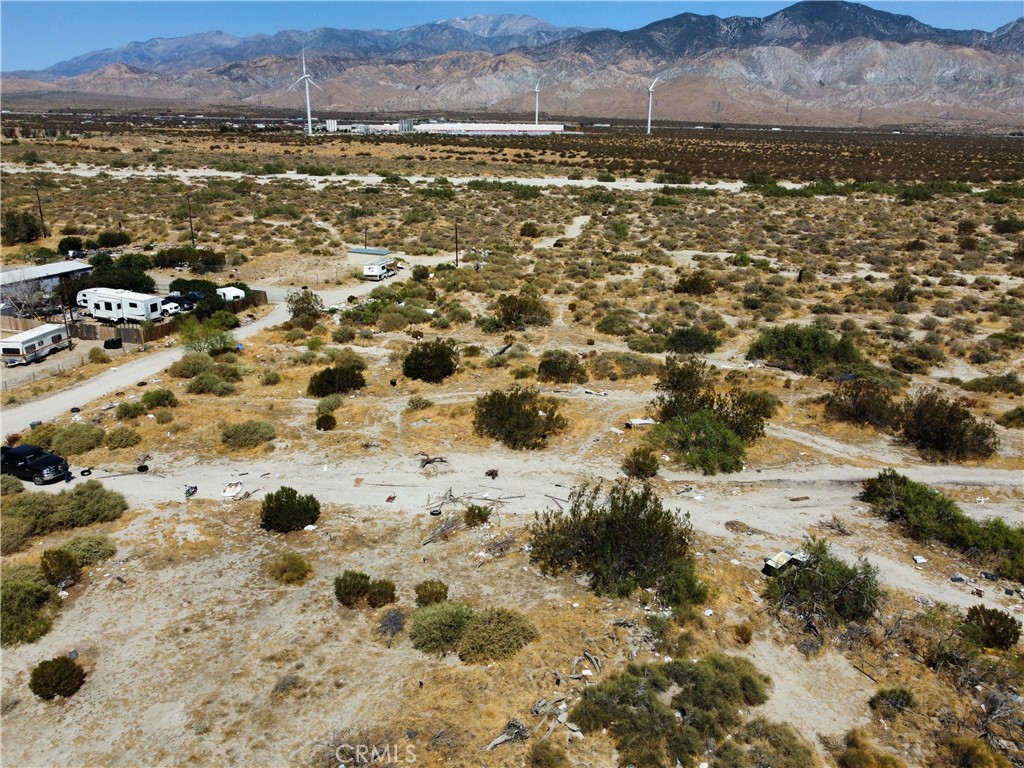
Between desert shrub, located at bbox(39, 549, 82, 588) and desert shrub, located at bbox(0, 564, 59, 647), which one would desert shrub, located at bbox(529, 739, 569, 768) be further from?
desert shrub, located at bbox(39, 549, 82, 588)

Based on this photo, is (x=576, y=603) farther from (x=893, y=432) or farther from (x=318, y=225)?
(x=318, y=225)

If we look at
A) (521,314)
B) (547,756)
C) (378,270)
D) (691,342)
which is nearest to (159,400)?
(521,314)

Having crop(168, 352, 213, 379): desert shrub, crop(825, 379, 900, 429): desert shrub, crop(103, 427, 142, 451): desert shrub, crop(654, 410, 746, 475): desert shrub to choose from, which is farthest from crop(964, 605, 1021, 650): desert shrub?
crop(168, 352, 213, 379): desert shrub

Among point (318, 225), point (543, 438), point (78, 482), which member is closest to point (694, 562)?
point (543, 438)

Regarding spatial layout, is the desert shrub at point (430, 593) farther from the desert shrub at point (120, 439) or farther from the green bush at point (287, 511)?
the desert shrub at point (120, 439)

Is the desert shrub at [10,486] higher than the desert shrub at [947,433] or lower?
lower

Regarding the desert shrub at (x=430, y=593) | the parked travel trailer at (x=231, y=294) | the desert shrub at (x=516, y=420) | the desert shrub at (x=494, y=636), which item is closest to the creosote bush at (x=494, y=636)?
the desert shrub at (x=494, y=636)

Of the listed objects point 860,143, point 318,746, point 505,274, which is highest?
point 860,143
